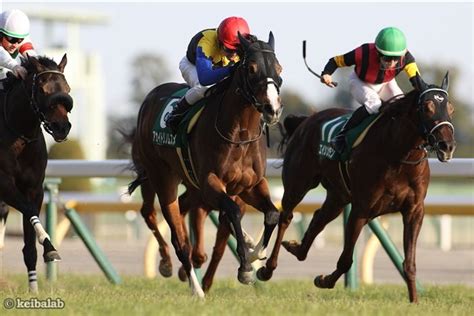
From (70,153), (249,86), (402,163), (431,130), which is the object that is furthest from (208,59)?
(70,153)

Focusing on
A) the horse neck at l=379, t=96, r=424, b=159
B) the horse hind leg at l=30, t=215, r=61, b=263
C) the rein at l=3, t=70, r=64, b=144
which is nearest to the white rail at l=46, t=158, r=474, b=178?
the rein at l=3, t=70, r=64, b=144

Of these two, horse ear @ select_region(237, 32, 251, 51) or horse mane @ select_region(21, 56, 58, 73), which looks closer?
horse ear @ select_region(237, 32, 251, 51)

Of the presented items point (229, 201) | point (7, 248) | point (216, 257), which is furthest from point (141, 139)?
point (7, 248)

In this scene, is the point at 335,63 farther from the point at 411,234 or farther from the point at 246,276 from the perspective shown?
the point at 246,276

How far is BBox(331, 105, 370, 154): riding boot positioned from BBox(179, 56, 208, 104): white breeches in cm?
105

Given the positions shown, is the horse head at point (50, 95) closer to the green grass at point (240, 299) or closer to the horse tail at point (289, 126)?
the green grass at point (240, 299)

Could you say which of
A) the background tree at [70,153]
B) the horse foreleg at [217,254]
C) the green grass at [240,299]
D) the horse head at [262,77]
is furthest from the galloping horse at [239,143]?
the background tree at [70,153]

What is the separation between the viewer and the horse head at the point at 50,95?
8.83 m

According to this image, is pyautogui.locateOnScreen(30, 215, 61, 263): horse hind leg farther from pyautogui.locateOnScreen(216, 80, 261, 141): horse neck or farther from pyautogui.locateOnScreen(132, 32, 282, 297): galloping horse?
pyautogui.locateOnScreen(216, 80, 261, 141): horse neck

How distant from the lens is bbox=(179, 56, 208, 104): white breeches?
916cm

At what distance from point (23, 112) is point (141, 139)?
1312mm

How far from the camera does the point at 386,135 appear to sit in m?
9.09

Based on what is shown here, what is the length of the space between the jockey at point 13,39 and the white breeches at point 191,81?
3.50ft

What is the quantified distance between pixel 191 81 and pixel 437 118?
1.85 m
